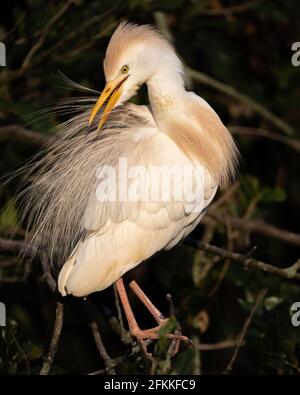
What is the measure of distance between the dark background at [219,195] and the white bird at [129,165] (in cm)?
A: 15

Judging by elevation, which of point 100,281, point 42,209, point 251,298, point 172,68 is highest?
point 172,68

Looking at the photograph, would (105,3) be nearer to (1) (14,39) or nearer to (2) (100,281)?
(1) (14,39)

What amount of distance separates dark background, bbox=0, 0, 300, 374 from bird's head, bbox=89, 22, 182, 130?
44 centimetres

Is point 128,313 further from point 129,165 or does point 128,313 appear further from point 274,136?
point 274,136

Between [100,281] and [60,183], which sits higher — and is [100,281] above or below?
below

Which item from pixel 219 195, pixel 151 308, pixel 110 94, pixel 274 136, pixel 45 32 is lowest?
pixel 151 308

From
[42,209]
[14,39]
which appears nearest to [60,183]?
[42,209]

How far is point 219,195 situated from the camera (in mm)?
3521

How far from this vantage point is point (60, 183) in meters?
2.56

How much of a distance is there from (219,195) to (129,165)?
3.62ft

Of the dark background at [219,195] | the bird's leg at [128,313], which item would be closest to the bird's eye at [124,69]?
the dark background at [219,195]

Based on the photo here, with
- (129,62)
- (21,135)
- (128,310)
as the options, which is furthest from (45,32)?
(128,310)

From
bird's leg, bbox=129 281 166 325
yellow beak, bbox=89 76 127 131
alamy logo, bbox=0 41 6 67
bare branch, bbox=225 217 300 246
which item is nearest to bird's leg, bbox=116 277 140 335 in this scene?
bird's leg, bbox=129 281 166 325

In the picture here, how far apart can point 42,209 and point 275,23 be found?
2102mm
